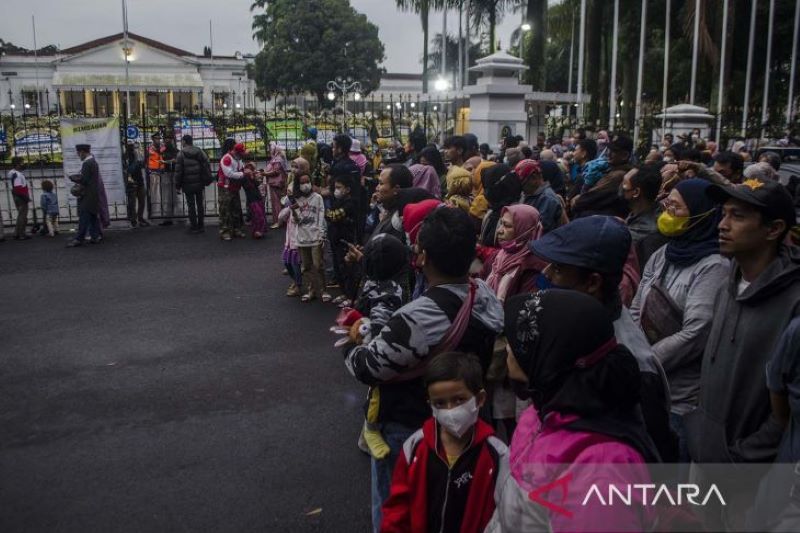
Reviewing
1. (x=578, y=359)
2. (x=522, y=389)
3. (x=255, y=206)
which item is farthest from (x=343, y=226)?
(x=578, y=359)

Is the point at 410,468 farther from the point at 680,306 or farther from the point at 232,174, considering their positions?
the point at 232,174

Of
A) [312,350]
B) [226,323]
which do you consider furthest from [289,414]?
[226,323]

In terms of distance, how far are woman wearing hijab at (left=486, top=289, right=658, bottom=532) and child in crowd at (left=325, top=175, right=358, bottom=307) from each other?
19.8 ft

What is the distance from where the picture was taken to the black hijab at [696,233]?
354cm

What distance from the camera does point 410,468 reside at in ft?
8.91

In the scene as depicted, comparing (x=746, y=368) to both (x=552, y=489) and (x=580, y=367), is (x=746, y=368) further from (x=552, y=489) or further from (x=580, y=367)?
(x=552, y=489)

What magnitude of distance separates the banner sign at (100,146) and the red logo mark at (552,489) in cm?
1318

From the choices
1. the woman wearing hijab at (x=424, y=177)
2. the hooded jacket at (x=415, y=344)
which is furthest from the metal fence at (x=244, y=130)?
the hooded jacket at (x=415, y=344)

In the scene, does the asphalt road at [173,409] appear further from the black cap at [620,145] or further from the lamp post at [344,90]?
the lamp post at [344,90]

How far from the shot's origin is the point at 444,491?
2.68m

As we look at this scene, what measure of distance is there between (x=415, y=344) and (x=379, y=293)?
0.73 m

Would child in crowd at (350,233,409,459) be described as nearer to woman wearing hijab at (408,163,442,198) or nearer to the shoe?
woman wearing hijab at (408,163,442,198)

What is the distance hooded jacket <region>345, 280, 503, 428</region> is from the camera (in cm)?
292

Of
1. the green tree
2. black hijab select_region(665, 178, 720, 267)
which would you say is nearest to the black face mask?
black hijab select_region(665, 178, 720, 267)
